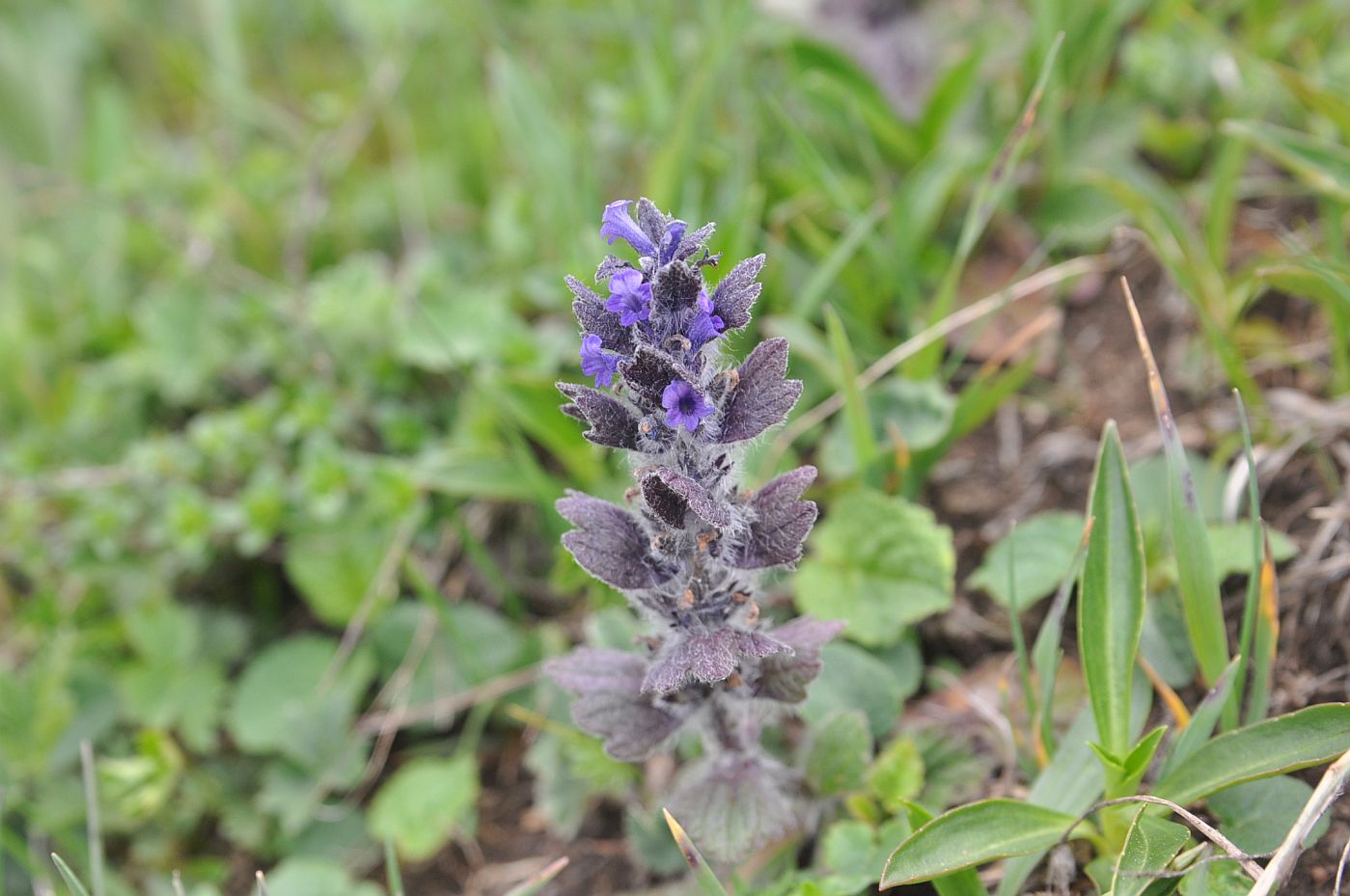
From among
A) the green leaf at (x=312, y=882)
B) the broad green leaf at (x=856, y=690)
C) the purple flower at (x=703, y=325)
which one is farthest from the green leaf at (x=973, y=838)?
the green leaf at (x=312, y=882)

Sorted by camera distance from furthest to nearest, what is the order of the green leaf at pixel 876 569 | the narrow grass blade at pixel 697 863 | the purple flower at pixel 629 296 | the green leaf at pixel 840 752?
the green leaf at pixel 876 569 < the green leaf at pixel 840 752 < the narrow grass blade at pixel 697 863 < the purple flower at pixel 629 296

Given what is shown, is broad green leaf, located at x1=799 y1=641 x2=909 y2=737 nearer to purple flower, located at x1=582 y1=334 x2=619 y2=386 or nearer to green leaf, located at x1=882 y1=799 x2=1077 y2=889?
green leaf, located at x1=882 y1=799 x2=1077 y2=889

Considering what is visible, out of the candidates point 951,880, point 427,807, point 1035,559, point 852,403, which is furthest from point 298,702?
point 1035,559

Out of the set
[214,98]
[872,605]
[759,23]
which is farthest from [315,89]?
[872,605]

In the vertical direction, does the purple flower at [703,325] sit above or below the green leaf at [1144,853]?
above

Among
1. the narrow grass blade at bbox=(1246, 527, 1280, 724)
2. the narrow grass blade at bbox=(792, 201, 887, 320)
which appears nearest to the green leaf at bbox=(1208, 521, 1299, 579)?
the narrow grass blade at bbox=(1246, 527, 1280, 724)

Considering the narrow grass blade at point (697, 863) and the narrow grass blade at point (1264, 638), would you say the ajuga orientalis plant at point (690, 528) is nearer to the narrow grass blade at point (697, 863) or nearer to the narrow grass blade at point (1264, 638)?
the narrow grass blade at point (697, 863)

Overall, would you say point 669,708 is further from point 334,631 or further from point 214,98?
point 214,98
